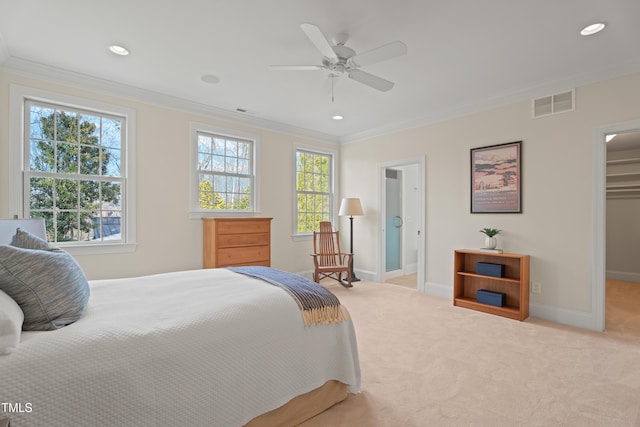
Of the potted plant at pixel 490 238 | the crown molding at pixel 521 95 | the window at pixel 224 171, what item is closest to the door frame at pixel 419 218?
the crown molding at pixel 521 95

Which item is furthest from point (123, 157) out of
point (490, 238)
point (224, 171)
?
point (490, 238)

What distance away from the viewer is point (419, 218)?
15.6ft

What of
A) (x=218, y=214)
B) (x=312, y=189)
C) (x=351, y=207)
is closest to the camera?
(x=218, y=214)

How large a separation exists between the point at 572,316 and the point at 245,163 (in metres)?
→ 4.57

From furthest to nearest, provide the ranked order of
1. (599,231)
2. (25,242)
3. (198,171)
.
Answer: (198,171) < (599,231) < (25,242)

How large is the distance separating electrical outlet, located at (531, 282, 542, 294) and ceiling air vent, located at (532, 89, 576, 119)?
193 cm

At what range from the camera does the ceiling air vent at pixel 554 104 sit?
3352 mm

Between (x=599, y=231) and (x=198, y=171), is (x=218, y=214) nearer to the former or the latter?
(x=198, y=171)

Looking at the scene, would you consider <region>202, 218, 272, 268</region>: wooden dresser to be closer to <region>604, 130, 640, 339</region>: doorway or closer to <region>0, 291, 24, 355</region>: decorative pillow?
<region>0, 291, 24, 355</region>: decorative pillow

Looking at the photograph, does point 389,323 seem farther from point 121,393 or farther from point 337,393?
point 121,393

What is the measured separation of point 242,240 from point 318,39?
110 inches

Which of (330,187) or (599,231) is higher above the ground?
(330,187)

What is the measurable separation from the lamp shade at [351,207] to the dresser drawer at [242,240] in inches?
59.0

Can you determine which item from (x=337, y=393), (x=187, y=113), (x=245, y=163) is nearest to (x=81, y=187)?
(x=187, y=113)
